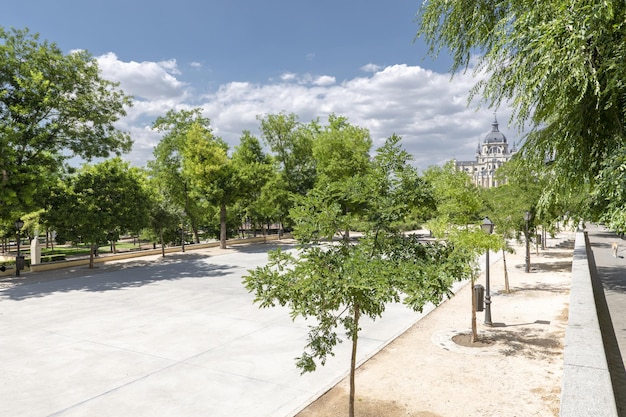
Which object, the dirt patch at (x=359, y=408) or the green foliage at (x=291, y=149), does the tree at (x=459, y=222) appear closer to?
the dirt patch at (x=359, y=408)

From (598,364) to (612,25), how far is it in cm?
531

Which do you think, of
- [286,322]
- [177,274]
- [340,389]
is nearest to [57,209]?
[177,274]

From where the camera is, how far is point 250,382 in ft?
25.6

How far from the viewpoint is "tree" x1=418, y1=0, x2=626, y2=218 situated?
6309mm

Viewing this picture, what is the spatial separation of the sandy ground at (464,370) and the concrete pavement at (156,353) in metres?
0.60

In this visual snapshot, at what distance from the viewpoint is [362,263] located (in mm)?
5027

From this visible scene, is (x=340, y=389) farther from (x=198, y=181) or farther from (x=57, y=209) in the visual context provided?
(x=198, y=181)

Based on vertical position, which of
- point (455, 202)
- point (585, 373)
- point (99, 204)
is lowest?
point (585, 373)

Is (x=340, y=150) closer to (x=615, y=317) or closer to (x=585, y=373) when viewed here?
(x=615, y=317)

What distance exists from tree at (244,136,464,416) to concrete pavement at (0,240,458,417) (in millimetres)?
2476

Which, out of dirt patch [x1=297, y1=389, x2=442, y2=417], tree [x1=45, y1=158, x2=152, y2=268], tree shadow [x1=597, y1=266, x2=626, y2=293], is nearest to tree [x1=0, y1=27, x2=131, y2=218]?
tree [x1=45, y1=158, x2=152, y2=268]

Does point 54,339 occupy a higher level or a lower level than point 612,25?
lower

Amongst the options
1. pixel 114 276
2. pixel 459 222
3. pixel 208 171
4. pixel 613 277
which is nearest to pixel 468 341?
pixel 459 222

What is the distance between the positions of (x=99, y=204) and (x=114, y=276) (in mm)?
4337
